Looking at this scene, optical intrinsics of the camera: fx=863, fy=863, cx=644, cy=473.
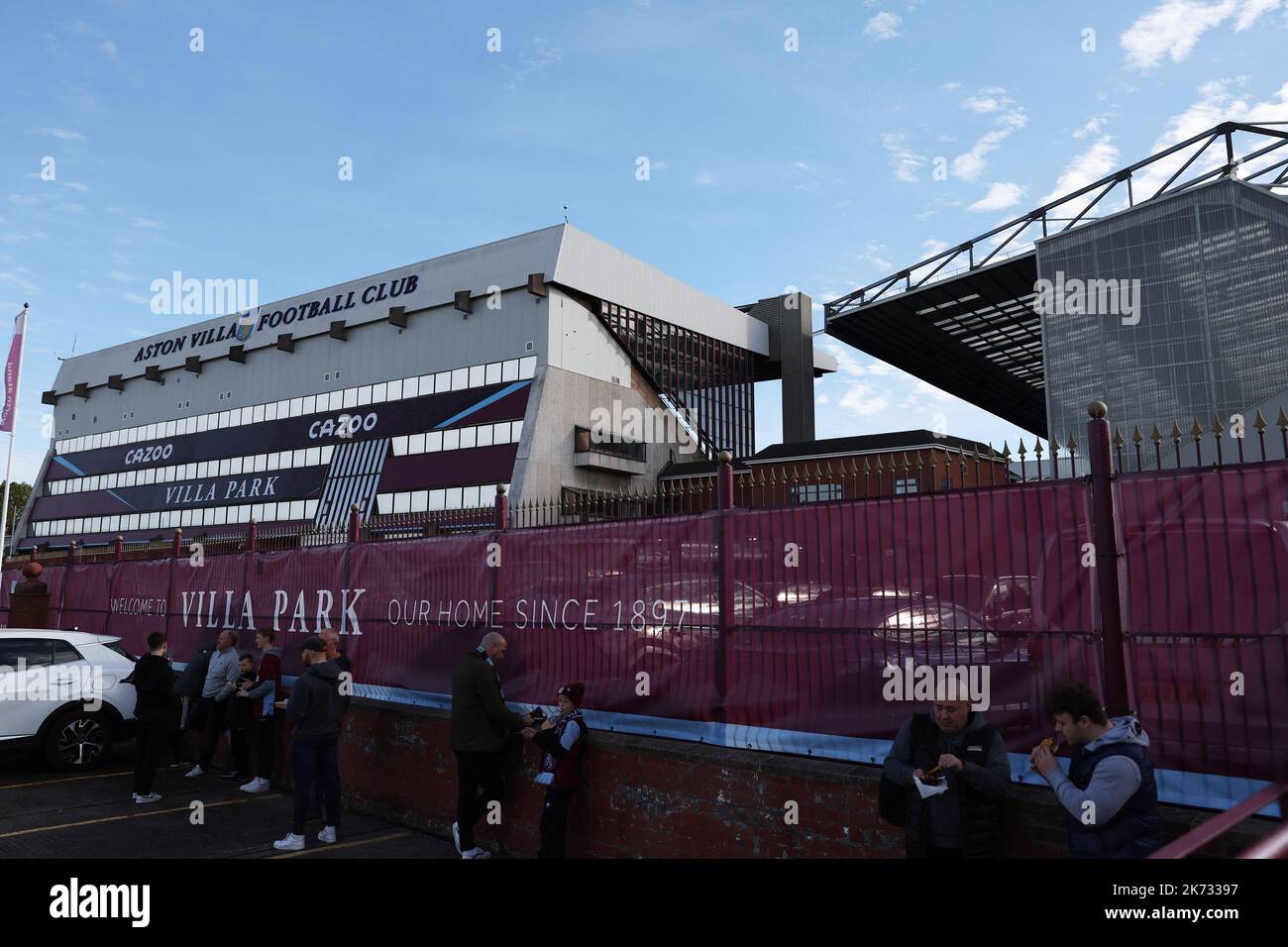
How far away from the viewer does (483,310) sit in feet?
127

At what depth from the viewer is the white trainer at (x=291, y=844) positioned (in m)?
7.27

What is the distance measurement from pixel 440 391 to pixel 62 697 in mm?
29250

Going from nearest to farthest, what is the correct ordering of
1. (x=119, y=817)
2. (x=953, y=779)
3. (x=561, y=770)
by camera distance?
1. (x=953, y=779)
2. (x=561, y=770)
3. (x=119, y=817)

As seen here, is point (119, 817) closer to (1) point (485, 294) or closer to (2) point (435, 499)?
(2) point (435, 499)

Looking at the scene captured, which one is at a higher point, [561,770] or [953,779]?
[953,779]

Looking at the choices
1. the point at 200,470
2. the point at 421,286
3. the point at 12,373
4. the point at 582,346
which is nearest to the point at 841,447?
the point at 582,346

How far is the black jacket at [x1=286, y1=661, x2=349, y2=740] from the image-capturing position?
24.3ft

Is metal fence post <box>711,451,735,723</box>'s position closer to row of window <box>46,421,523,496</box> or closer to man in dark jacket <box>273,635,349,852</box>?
man in dark jacket <box>273,635,349,852</box>

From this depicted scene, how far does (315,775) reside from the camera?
7.61 meters

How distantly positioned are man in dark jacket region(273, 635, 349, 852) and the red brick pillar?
34.2ft

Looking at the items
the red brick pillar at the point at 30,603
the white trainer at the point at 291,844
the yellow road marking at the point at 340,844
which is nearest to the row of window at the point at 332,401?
the red brick pillar at the point at 30,603

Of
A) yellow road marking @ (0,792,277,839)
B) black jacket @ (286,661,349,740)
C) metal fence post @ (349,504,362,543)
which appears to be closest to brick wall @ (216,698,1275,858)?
black jacket @ (286,661,349,740)

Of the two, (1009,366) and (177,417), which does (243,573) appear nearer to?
(1009,366)
